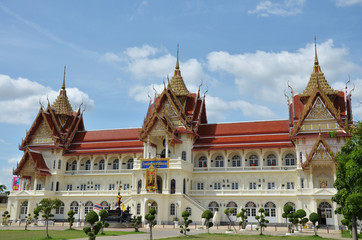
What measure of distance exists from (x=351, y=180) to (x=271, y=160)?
20976 millimetres

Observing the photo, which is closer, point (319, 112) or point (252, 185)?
point (319, 112)

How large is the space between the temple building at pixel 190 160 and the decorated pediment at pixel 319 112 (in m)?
0.10

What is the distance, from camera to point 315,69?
47656 millimetres

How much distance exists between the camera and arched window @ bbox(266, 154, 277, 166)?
43.8 meters

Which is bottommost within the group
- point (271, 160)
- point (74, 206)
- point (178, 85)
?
point (74, 206)

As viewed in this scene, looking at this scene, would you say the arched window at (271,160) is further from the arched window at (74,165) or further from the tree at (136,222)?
the arched window at (74,165)

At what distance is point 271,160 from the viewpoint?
44.0 meters

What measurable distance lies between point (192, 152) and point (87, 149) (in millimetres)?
14066

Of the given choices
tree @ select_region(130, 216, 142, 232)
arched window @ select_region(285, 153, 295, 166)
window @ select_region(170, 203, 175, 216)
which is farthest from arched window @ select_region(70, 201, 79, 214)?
arched window @ select_region(285, 153, 295, 166)

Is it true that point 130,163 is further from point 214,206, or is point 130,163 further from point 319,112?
point 319,112

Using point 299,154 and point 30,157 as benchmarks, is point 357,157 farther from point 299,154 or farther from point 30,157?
point 30,157

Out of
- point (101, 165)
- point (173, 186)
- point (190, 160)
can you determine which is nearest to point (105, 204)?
point (101, 165)

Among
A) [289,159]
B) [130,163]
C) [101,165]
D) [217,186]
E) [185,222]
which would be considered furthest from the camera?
[101,165]

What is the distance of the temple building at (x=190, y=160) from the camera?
40375mm
